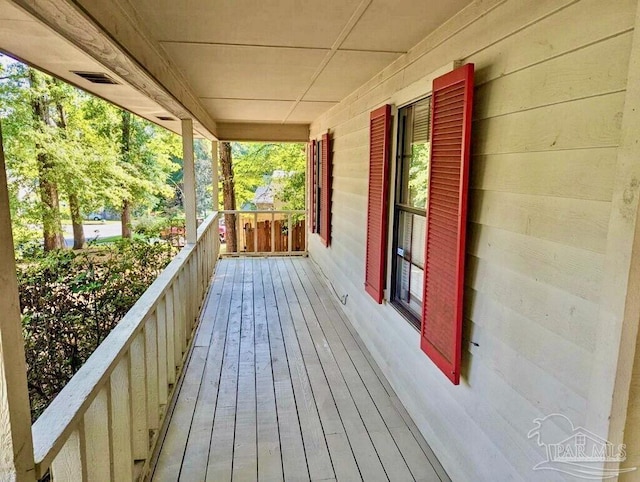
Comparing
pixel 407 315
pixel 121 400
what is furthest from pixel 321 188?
pixel 121 400

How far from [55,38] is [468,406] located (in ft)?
8.57

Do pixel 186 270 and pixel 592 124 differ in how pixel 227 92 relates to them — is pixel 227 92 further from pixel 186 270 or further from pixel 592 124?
pixel 592 124

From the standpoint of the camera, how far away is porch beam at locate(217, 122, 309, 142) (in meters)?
7.21

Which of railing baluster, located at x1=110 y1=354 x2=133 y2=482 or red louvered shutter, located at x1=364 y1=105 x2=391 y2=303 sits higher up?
red louvered shutter, located at x1=364 y1=105 x2=391 y2=303

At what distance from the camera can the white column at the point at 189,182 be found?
169 inches

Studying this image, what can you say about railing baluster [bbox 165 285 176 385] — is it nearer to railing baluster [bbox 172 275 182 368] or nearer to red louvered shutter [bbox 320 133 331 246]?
railing baluster [bbox 172 275 182 368]

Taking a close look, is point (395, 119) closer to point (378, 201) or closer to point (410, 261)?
point (378, 201)

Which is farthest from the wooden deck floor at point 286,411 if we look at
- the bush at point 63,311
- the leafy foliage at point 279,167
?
the leafy foliage at point 279,167

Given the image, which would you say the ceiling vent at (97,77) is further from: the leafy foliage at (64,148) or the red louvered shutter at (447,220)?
the leafy foliage at (64,148)

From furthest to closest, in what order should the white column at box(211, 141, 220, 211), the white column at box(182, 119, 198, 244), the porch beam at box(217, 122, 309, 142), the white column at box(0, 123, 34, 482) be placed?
the white column at box(211, 141, 220, 211) → the porch beam at box(217, 122, 309, 142) → the white column at box(182, 119, 198, 244) → the white column at box(0, 123, 34, 482)

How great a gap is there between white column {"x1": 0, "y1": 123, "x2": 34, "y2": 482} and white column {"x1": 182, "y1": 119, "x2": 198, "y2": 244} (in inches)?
133

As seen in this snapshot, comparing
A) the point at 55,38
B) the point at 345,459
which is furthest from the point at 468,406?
the point at 55,38

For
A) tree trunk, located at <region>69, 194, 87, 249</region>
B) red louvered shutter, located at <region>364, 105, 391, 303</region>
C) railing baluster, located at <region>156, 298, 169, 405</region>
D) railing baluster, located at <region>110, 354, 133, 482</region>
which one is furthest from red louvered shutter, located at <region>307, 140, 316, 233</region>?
tree trunk, located at <region>69, 194, 87, 249</region>

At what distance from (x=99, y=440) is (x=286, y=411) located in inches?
55.7
